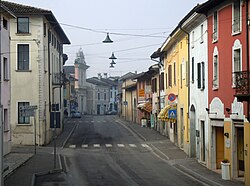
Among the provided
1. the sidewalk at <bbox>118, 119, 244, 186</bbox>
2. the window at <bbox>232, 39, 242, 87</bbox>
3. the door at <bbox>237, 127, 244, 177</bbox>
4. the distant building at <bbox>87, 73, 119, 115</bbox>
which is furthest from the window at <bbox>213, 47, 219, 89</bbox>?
the distant building at <bbox>87, 73, 119, 115</bbox>

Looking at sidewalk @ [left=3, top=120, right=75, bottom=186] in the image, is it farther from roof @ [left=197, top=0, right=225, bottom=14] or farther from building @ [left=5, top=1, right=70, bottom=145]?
roof @ [left=197, top=0, right=225, bottom=14]

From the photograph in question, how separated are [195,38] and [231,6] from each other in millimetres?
7527

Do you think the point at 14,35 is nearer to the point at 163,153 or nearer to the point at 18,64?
the point at 18,64

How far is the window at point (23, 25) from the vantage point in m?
39.1

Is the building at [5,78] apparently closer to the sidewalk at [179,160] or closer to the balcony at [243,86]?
the sidewalk at [179,160]

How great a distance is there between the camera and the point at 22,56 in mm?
39250

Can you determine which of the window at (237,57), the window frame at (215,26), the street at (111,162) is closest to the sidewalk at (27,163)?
the street at (111,162)

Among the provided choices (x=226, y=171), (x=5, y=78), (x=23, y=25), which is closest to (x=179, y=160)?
(x=226, y=171)

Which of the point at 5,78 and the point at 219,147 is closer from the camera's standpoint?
the point at 219,147

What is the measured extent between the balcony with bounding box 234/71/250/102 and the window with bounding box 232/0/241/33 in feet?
9.51

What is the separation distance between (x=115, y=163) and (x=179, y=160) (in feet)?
12.4

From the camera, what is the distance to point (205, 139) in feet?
91.2

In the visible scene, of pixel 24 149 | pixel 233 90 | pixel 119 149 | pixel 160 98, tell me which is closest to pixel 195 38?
pixel 233 90

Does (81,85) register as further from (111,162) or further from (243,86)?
(243,86)
